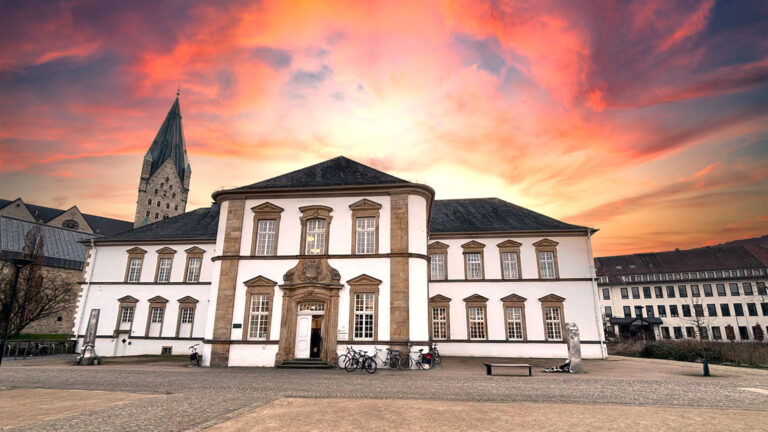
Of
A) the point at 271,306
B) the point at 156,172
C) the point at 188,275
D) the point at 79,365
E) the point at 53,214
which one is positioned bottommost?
the point at 79,365

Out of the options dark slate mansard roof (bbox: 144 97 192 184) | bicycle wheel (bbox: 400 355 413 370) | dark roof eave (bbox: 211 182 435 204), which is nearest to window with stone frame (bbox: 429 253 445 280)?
dark roof eave (bbox: 211 182 435 204)

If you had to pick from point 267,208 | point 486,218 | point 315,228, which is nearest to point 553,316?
point 486,218

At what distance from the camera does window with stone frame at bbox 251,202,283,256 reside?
21.9m

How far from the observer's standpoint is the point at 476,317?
27.7m

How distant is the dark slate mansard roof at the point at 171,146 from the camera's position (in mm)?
84312

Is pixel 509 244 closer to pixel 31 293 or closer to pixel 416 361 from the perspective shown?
pixel 416 361

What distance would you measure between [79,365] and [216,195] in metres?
11.5

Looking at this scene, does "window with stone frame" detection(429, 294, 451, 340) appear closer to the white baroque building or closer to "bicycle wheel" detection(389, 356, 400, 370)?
the white baroque building

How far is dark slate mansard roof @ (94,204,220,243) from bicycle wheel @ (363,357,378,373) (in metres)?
17.4

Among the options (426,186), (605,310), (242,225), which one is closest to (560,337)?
(426,186)

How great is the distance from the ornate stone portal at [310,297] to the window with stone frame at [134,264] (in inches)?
648

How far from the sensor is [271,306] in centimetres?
2069

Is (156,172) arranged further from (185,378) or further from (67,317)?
(185,378)

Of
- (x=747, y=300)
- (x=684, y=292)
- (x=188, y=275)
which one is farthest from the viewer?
(x=684, y=292)
